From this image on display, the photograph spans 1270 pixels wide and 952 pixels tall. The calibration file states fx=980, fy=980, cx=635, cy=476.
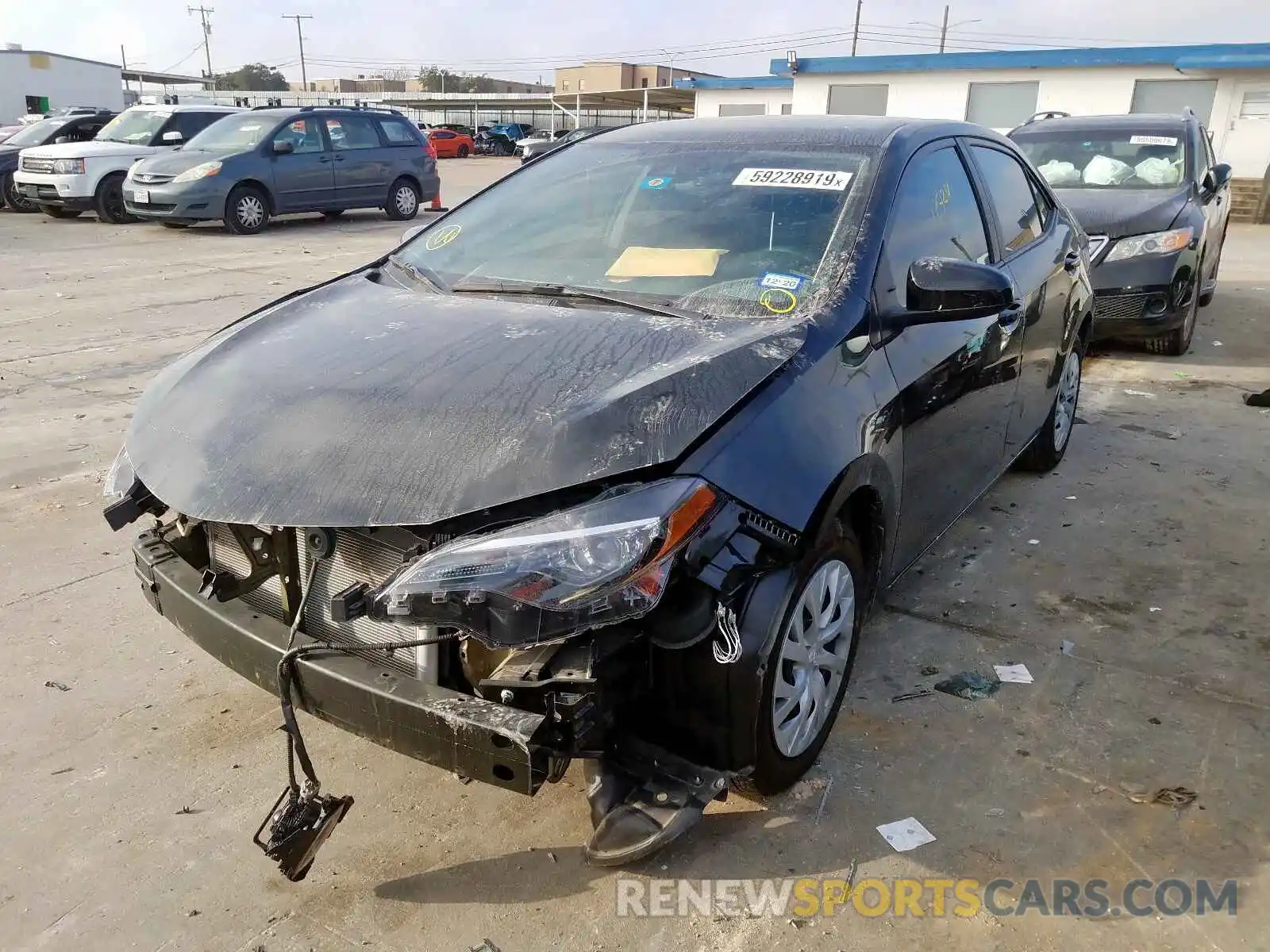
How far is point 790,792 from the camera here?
2.62 metres

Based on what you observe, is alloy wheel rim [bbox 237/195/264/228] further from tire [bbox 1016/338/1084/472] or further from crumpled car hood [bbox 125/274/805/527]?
crumpled car hood [bbox 125/274/805/527]

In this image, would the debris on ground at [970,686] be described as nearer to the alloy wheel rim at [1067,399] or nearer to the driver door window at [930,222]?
the driver door window at [930,222]

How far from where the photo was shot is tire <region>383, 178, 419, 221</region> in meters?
16.0

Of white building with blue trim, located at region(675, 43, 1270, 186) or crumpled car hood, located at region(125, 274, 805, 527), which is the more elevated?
white building with blue trim, located at region(675, 43, 1270, 186)

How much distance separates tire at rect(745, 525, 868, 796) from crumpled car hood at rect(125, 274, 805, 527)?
0.51 m

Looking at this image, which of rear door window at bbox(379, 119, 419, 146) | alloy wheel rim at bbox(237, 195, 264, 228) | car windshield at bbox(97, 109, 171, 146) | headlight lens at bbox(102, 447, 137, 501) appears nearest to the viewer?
headlight lens at bbox(102, 447, 137, 501)

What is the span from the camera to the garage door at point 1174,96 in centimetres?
2277

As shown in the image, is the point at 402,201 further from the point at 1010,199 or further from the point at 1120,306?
the point at 1010,199

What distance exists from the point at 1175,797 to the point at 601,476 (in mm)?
1854

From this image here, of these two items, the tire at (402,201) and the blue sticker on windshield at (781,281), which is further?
the tire at (402,201)

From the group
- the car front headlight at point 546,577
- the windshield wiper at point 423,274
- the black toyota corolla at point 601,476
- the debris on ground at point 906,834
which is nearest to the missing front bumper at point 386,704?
the black toyota corolla at point 601,476

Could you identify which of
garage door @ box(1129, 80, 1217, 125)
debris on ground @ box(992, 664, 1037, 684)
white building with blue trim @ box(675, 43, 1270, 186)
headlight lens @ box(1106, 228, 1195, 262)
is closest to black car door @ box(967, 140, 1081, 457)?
debris on ground @ box(992, 664, 1037, 684)

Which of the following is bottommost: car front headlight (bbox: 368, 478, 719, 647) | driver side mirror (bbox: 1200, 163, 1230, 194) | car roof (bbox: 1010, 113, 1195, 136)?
car front headlight (bbox: 368, 478, 719, 647)

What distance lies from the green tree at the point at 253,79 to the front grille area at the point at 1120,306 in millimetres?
96638
